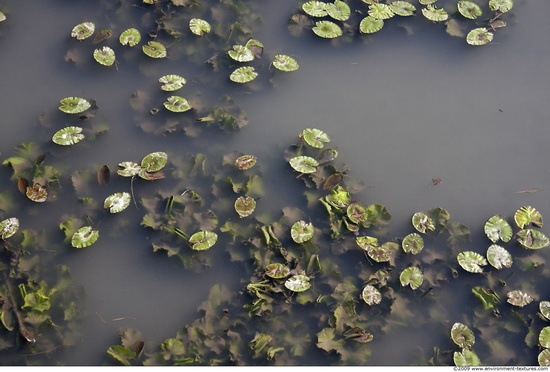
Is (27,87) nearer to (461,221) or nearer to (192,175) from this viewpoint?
(192,175)

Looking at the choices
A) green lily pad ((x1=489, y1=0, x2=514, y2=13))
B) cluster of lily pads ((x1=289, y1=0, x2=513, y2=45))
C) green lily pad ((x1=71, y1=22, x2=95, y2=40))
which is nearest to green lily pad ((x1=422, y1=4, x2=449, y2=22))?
cluster of lily pads ((x1=289, y1=0, x2=513, y2=45))

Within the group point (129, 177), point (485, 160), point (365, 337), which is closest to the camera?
point (365, 337)

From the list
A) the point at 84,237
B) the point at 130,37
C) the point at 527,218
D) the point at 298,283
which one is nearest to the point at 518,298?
the point at 527,218

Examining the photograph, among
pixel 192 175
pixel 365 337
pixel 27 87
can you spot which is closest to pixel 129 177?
pixel 192 175

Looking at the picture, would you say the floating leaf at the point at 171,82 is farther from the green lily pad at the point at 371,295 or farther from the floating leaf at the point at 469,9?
the floating leaf at the point at 469,9

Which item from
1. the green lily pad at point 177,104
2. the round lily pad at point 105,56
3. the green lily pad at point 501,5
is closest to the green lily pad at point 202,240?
the green lily pad at point 177,104

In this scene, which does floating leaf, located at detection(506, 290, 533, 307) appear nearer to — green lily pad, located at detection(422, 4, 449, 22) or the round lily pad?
green lily pad, located at detection(422, 4, 449, 22)
